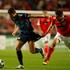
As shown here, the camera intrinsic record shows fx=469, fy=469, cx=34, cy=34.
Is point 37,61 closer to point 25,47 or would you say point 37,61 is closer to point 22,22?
point 22,22

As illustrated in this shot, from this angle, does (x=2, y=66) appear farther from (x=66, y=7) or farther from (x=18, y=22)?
(x=66, y=7)

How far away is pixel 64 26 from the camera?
46.3ft

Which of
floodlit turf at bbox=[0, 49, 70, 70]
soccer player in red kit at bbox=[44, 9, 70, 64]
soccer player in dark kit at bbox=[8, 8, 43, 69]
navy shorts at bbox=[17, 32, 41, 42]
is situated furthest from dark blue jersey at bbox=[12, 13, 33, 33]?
floodlit turf at bbox=[0, 49, 70, 70]

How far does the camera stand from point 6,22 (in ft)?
69.8

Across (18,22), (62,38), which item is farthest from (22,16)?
(62,38)

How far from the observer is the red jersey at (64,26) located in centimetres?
1401

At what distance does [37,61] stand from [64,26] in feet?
8.26

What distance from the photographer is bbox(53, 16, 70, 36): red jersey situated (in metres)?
14.0

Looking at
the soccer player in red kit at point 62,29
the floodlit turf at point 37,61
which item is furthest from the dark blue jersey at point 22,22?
the floodlit turf at point 37,61

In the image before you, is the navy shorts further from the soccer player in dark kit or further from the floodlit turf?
the floodlit turf

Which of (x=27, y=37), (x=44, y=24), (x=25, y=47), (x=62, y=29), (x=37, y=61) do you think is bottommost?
(x=37, y=61)

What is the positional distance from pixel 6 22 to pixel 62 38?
730 cm

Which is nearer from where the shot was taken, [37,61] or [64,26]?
Answer: [64,26]

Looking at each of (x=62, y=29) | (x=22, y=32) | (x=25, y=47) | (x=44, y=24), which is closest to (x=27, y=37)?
(x=22, y=32)
